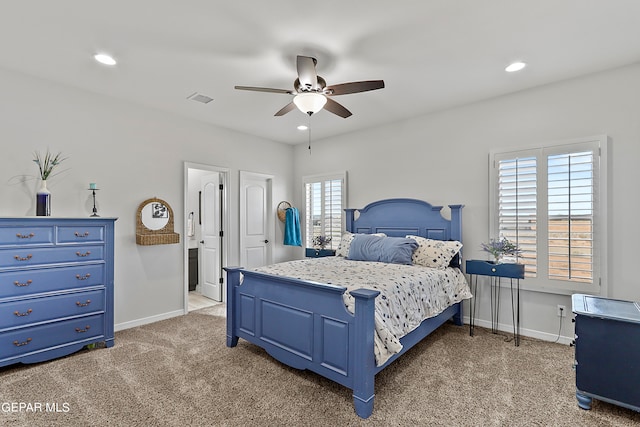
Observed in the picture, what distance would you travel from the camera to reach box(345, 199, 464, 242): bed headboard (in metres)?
3.93

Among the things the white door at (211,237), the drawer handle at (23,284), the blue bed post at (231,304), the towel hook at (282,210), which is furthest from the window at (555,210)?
the drawer handle at (23,284)

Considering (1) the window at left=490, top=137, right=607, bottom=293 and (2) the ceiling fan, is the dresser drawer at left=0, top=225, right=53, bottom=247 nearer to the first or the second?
(2) the ceiling fan

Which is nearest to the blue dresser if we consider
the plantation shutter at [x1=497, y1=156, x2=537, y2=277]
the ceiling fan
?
the ceiling fan

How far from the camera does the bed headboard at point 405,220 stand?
155 inches

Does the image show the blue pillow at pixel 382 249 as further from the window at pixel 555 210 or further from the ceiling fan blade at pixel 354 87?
the ceiling fan blade at pixel 354 87

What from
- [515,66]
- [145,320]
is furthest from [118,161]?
[515,66]

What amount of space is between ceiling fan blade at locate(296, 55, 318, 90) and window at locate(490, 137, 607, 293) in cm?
239

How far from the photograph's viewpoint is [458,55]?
278 centimetres

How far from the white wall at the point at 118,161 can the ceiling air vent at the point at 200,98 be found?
0.72 m

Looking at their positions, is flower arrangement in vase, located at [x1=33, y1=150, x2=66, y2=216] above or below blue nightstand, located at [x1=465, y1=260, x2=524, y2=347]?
above

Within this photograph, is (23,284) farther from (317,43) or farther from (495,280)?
(495,280)

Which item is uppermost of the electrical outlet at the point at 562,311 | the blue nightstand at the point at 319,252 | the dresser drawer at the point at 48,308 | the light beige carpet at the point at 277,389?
the blue nightstand at the point at 319,252

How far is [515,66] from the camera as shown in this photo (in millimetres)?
2963

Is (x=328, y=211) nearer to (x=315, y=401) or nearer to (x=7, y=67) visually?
(x=315, y=401)
